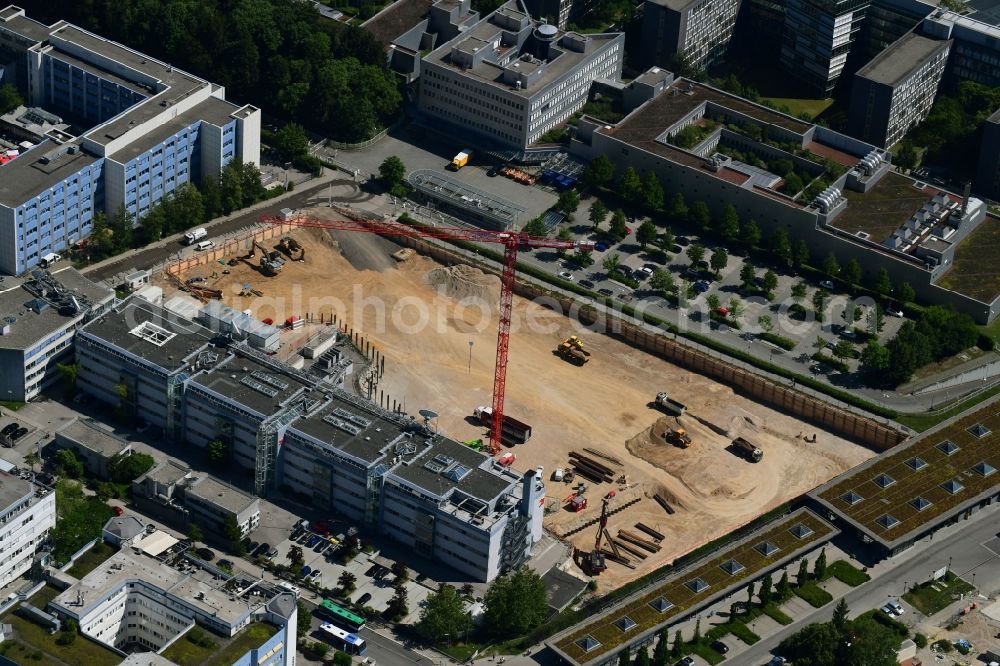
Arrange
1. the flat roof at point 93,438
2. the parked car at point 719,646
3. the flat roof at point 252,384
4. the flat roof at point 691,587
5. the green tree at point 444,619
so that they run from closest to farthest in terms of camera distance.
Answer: the green tree at point 444,619 → the flat roof at point 691,587 → the parked car at point 719,646 → the flat roof at point 93,438 → the flat roof at point 252,384

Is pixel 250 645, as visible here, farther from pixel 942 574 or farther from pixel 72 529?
pixel 942 574

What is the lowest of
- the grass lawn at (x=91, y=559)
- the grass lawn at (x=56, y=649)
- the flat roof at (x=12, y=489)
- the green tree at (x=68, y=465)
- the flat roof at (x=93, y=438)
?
the green tree at (x=68, y=465)

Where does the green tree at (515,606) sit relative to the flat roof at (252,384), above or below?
below

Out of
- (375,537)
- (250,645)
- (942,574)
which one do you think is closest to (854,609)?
(942,574)

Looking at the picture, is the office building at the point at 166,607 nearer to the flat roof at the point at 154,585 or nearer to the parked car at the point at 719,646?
the flat roof at the point at 154,585

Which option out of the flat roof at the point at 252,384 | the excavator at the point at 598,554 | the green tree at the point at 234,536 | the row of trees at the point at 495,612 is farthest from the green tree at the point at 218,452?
the excavator at the point at 598,554
